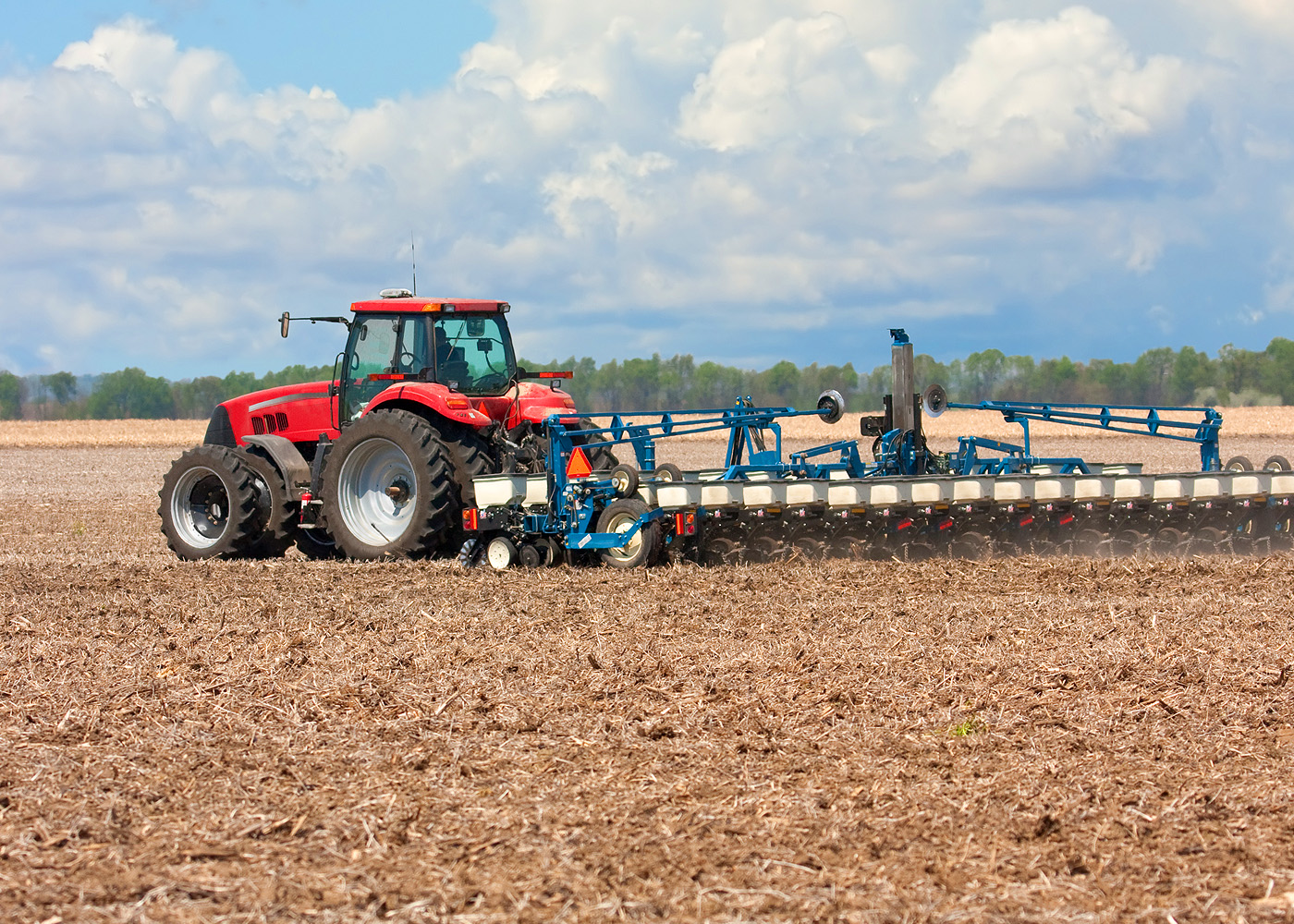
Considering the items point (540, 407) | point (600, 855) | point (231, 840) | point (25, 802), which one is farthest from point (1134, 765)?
point (540, 407)

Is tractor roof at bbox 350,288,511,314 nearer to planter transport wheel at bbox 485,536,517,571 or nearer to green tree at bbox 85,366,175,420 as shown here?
planter transport wheel at bbox 485,536,517,571

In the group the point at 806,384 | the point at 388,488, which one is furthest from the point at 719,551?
the point at 806,384

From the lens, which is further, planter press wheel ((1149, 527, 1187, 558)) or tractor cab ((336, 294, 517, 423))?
planter press wheel ((1149, 527, 1187, 558))

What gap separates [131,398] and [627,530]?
223ft

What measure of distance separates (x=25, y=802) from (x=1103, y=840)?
11.3 feet

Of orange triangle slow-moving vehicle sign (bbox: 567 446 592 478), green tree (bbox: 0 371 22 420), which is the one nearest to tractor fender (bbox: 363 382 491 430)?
orange triangle slow-moving vehicle sign (bbox: 567 446 592 478)

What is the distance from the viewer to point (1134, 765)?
497 centimetres

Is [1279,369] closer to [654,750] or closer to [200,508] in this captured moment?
[200,508]

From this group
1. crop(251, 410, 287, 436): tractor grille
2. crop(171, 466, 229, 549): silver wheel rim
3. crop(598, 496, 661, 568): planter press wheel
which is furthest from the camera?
crop(251, 410, 287, 436): tractor grille

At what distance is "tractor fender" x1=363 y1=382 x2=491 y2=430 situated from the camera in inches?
404

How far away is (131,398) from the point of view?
72.4 meters

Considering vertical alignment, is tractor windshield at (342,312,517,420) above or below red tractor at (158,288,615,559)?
above

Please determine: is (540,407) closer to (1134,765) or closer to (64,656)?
(64,656)

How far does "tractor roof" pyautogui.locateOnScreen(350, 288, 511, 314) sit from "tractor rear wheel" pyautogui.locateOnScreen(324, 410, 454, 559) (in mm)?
876
